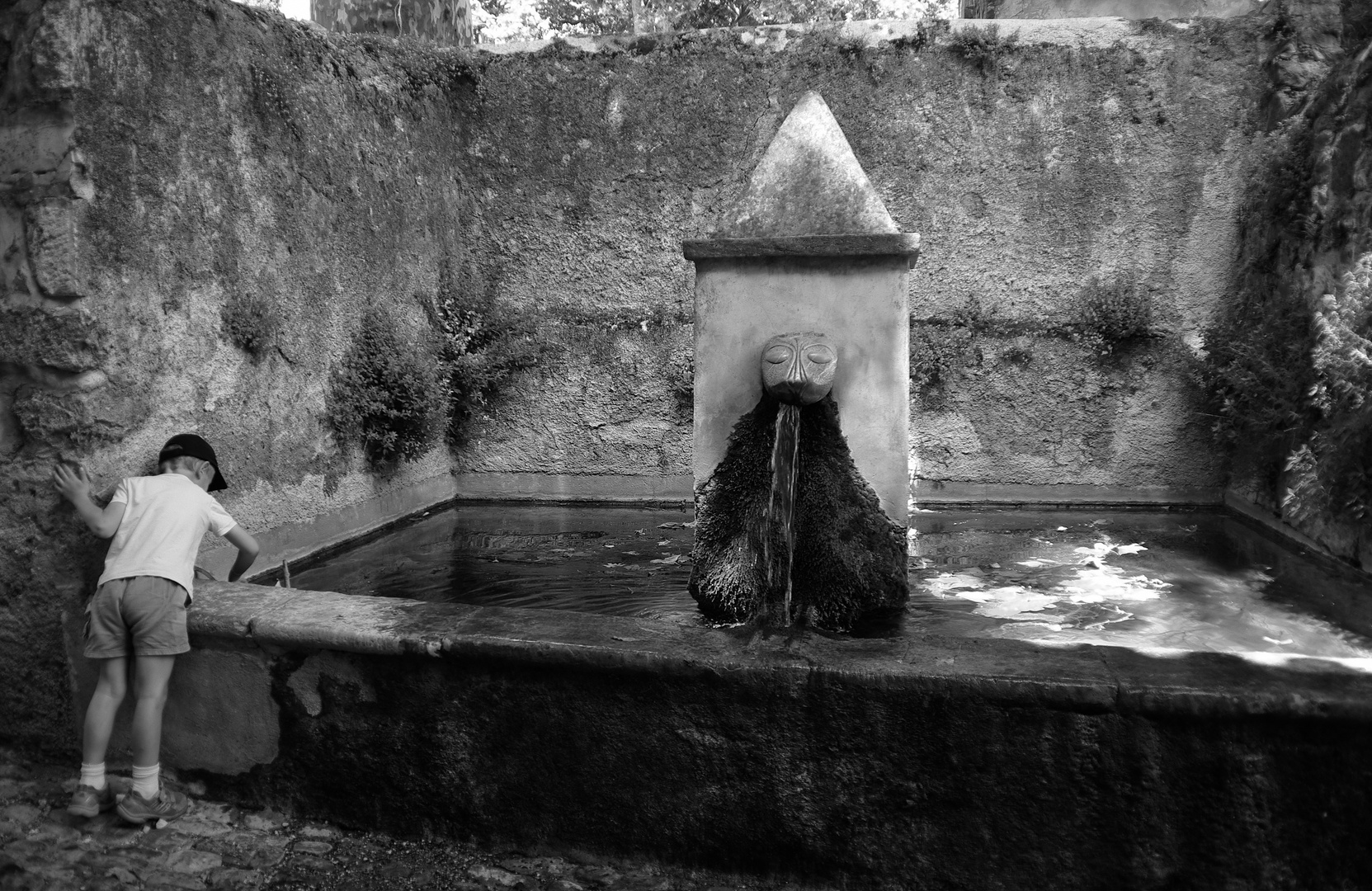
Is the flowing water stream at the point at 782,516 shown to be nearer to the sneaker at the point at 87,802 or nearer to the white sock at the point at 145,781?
the white sock at the point at 145,781

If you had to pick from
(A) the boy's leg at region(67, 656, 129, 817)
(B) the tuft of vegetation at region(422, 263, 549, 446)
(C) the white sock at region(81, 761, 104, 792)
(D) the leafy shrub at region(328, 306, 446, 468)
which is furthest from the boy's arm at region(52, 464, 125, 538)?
(B) the tuft of vegetation at region(422, 263, 549, 446)

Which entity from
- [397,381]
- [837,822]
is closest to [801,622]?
[837,822]

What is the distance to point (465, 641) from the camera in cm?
227

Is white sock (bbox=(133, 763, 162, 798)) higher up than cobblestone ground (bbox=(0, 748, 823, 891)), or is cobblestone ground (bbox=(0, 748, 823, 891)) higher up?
white sock (bbox=(133, 763, 162, 798))

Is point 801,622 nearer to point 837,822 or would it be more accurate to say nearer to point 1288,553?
point 837,822

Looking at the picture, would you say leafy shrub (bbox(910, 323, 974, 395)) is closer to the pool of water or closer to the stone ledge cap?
the pool of water

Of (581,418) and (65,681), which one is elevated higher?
(581,418)

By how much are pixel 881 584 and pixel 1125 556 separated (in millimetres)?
2064

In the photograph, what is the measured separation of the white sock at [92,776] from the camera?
253 centimetres

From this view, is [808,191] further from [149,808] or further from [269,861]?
[149,808]

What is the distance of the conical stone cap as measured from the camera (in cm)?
334

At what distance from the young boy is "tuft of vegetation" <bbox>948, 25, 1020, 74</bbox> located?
5849mm

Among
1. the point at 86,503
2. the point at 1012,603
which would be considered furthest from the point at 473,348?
the point at 1012,603

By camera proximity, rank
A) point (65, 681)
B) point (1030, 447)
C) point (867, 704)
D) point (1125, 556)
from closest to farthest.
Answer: point (867, 704)
point (65, 681)
point (1125, 556)
point (1030, 447)
